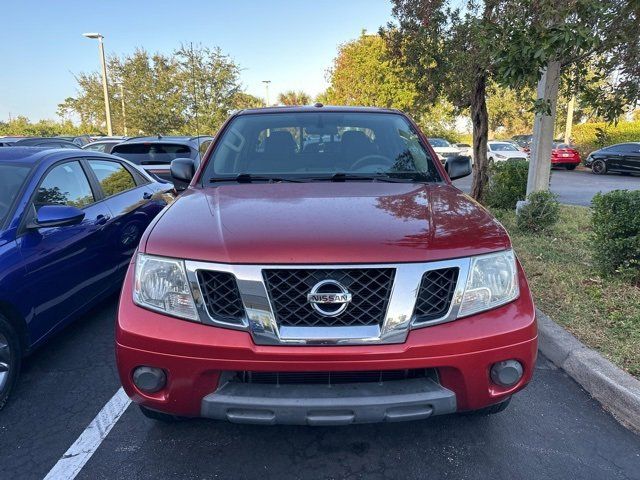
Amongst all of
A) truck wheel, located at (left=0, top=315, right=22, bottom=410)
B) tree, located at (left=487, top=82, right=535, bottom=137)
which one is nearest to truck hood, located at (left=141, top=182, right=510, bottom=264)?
truck wheel, located at (left=0, top=315, right=22, bottom=410)

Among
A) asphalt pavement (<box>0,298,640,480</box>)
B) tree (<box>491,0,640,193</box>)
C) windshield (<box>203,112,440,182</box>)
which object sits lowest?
asphalt pavement (<box>0,298,640,480</box>)

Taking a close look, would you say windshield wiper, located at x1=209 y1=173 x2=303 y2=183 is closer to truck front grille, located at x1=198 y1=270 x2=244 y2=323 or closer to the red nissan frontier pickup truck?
the red nissan frontier pickup truck

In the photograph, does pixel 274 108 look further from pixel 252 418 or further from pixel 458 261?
pixel 252 418

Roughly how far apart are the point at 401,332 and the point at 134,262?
1.29 metres

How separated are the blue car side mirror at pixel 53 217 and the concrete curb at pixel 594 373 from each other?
11.7 feet

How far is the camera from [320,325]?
1945 millimetres

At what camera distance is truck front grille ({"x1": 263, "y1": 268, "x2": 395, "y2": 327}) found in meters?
1.94

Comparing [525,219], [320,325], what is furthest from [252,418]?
[525,219]

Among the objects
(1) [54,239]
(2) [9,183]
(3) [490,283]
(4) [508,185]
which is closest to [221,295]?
(3) [490,283]

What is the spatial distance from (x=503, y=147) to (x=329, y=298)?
75.6ft

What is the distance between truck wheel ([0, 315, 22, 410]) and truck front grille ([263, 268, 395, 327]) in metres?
1.86

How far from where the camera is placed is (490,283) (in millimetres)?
2102

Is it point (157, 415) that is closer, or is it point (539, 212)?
point (157, 415)

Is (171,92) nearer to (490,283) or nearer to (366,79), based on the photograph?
(366,79)
